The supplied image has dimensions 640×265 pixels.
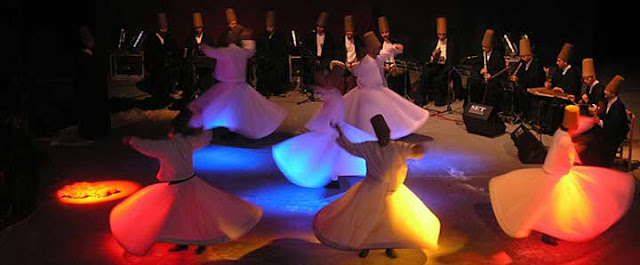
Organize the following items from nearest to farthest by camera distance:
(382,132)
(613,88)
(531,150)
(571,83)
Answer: (382,132) < (613,88) < (531,150) < (571,83)

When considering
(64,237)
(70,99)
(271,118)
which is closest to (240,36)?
(271,118)

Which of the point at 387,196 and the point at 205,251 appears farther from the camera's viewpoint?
the point at 205,251

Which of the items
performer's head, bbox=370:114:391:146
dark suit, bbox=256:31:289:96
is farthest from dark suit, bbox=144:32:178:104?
performer's head, bbox=370:114:391:146

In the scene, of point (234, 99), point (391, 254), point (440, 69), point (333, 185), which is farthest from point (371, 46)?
Answer: point (391, 254)

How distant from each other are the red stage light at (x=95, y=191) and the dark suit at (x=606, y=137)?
6557mm

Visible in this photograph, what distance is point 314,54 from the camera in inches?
692

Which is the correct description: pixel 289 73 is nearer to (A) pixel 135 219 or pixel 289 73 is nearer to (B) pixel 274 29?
(B) pixel 274 29

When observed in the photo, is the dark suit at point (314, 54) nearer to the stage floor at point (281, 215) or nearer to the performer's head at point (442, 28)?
the performer's head at point (442, 28)

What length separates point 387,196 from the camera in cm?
761

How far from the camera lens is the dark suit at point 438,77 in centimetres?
1639

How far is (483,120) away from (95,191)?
22.4 feet

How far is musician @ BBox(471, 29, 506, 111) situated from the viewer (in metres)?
14.8

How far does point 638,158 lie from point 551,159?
479 cm

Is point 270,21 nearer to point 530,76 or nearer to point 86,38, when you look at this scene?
point 86,38
